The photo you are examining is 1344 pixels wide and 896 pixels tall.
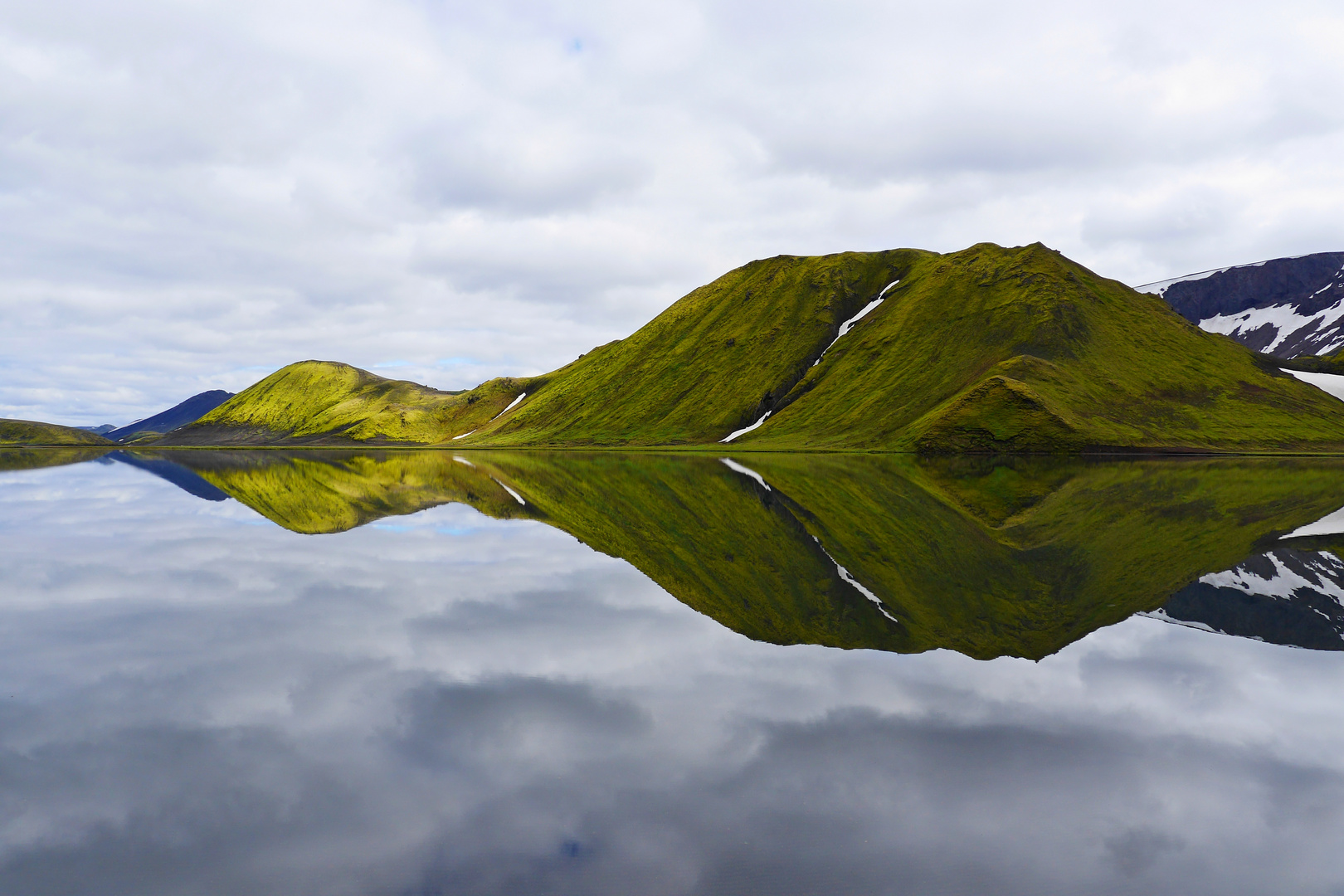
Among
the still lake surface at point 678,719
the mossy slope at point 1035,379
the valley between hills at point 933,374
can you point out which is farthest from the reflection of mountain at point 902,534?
the valley between hills at point 933,374

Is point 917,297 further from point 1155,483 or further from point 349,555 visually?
point 349,555

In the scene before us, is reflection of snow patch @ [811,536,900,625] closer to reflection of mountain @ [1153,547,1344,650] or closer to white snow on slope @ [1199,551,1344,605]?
reflection of mountain @ [1153,547,1344,650]

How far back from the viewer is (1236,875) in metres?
6.25

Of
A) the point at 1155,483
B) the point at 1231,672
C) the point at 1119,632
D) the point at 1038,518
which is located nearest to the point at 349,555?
the point at 1119,632

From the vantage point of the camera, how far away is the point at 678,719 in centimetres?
946

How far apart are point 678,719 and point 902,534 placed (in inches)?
699

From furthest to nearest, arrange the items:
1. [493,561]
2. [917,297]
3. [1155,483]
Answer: [917,297] < [1155,483] < [493,561]

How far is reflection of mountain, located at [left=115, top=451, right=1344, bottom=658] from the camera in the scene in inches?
582

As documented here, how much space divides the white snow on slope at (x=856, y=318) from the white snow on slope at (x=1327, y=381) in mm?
78326

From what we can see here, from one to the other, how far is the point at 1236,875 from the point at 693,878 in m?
4.74

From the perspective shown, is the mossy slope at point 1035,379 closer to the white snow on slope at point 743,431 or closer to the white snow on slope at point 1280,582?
the white snow on slope at point 743,431

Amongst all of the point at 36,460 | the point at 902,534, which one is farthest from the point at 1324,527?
the point at 36,460

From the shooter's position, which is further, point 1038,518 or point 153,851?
point 1038,518

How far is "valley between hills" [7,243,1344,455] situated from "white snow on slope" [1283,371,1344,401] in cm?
982
